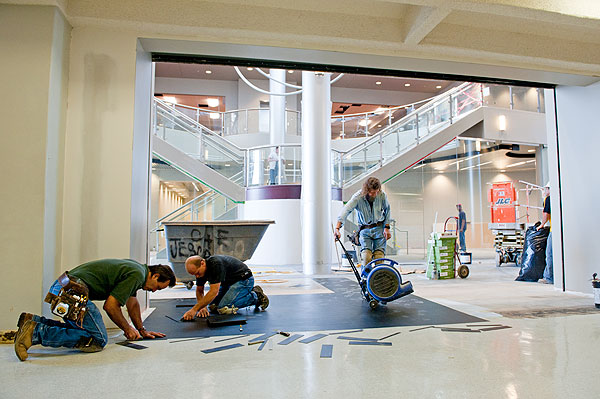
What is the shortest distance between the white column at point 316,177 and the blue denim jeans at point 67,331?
6.09m

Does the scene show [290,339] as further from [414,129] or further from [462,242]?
[462,242]

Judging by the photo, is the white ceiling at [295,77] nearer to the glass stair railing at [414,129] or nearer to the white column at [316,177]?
the glass stair railing at [414,129]

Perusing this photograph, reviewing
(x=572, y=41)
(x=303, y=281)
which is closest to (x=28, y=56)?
(x=303, y=281)

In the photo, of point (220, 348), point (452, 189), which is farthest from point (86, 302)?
point (452, 189)

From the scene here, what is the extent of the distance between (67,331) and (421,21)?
4.08m

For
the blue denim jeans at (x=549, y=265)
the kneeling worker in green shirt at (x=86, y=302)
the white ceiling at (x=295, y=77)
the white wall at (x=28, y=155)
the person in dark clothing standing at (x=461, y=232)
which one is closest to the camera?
the kneeling worker in green shirt at (x=86, y=302)

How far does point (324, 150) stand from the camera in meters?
9.35

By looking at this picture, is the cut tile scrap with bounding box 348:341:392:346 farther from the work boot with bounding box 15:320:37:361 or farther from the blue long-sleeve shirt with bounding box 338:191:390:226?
the work boot with bounding box 15:320:37:361

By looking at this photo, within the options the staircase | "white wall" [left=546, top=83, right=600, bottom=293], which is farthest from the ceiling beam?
the staircase

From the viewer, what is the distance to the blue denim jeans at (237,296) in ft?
15.6

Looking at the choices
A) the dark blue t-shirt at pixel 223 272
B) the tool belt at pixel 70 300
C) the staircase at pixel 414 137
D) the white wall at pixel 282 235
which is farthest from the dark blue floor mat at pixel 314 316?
the staircase at pixel 414 137

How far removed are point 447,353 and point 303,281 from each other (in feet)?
15.5

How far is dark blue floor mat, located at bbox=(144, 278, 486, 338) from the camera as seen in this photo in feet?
12.9

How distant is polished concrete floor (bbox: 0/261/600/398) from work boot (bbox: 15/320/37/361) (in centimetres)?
6
